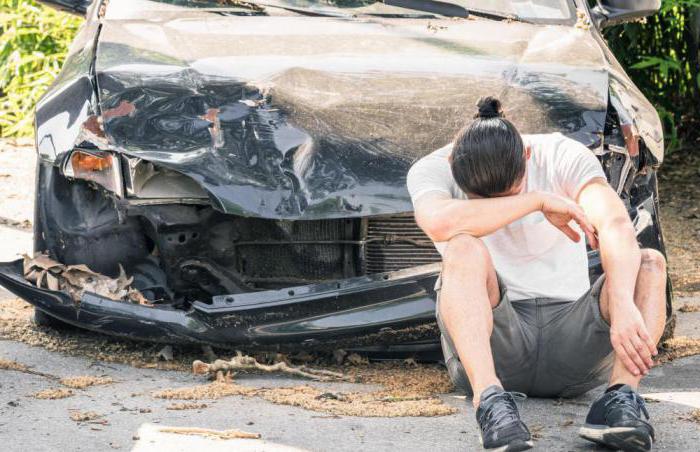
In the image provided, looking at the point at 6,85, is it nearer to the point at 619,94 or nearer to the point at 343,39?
the point at 343,39

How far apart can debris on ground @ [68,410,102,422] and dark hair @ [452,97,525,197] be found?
53.9 inches

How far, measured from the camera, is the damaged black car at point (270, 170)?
4.25 m

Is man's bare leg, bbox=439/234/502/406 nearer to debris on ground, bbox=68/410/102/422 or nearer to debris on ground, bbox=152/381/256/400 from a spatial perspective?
debris on ground, bbox=152/381/256/400

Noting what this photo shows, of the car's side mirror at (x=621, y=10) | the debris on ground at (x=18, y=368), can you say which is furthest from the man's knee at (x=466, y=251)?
the car's side mirror at (x=621, y=10)

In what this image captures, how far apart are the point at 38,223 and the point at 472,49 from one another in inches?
75.4

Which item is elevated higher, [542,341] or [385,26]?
[385,26]

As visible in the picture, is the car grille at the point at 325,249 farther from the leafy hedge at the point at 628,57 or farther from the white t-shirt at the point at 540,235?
the leafy hedge at the point at 628,57

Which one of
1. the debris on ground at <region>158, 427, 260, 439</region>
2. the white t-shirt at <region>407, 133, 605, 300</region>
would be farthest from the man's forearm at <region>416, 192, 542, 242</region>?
the debris on ground at <region>158, 427, 260, 439</region>

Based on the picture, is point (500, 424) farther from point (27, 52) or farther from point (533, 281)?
point (27, 52)

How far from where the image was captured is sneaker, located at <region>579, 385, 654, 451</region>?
342 cm

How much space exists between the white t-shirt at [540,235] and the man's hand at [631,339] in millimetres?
319

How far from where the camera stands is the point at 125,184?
430 centimetres

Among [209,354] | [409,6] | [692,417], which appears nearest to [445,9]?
[409,6]

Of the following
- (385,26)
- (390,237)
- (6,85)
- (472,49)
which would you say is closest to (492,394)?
(390,237)
